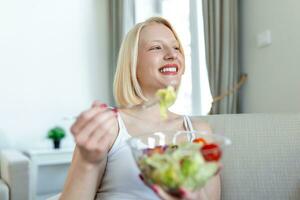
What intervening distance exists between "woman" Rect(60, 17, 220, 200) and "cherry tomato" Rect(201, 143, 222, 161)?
11.5 inches

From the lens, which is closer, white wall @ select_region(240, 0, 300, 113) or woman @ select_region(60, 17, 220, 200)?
woman @ select_region(60, 17, 220, 200)

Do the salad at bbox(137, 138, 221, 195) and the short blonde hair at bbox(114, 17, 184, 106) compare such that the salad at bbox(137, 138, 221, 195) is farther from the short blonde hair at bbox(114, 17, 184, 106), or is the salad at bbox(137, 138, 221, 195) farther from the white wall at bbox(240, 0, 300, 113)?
the white wall at bbox(240, 0, 300, 113)

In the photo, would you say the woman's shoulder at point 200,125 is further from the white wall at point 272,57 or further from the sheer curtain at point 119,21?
the sheer curtain at point 119,21

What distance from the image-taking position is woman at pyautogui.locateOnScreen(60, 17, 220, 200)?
89cm

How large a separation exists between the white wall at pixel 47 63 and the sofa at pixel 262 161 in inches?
86.6

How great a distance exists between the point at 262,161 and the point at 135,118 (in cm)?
44

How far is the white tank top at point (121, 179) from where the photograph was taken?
96cm

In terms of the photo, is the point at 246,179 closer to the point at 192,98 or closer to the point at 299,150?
the point at 299,150

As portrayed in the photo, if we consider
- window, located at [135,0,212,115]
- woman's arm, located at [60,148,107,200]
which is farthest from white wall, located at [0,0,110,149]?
woman's arm, located at [60,148,107,200]

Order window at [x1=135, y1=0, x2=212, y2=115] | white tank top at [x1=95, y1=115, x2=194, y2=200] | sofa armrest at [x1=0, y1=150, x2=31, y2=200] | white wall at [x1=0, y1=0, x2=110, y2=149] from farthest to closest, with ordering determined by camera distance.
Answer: white wall at [x1=0, y1=0, x2=110, y2=149] < window at [x1=135, y1=0, x2=212, y2=115] < sofa armrest at [x1=0, y1=150, x2=31, y2=200] < white tank top at [x1=95, y1=115, x2=194, y2=200]

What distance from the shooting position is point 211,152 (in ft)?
2.00

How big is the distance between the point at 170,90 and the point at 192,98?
215 centimetres

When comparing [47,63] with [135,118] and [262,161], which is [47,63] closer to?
[135,118]

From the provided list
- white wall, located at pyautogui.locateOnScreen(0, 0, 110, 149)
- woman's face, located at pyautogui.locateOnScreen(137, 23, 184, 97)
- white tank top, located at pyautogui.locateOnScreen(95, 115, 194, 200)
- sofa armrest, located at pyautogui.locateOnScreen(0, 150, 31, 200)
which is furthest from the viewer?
white wall, located at pyautogui.locateOnScreen(0, 0, 110, 149)
